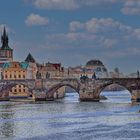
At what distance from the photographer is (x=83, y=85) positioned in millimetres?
109688

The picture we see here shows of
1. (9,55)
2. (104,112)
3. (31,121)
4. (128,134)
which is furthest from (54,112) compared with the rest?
(9,55)

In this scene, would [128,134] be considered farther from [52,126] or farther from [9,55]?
[9,55]

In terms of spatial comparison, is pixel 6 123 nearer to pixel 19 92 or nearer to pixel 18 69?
pixel 19 92

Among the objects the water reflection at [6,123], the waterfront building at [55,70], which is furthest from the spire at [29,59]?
the water reflection at [6,123]

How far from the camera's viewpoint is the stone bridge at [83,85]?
10494 centimetres

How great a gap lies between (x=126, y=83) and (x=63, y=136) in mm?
52668

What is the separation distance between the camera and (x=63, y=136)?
53.8 meters

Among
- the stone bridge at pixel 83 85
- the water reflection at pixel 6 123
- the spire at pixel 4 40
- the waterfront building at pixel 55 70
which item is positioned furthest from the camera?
the waterfront building at pixel 55 70

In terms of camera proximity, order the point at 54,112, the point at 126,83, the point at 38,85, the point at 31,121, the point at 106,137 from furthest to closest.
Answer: the point at 38,85 < the point at 126,83 < the point at 54,112 < the point at 31,121 < the point at 106,137

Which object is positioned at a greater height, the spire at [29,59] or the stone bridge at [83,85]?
the spire at [29,59]

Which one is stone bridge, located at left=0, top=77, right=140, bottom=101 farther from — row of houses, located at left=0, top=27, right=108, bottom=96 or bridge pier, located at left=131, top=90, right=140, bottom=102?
row of houses, located at left=0, top=27, right=108, bottom=96

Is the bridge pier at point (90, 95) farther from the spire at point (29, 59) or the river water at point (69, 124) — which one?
the spire at point (29, 59)

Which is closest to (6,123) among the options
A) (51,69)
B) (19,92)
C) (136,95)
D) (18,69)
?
(136,95)

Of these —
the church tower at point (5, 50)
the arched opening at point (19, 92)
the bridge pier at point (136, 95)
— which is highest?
the church tower at point (5, 50)
